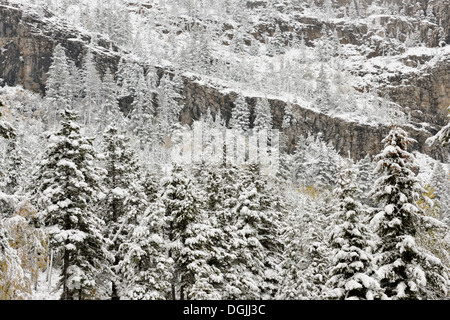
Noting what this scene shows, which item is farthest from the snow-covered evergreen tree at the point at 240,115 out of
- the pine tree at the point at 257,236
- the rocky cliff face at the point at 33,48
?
the pine tree at the point at 257,236

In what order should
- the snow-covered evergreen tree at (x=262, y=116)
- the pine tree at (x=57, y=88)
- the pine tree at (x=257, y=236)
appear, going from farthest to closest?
the snow-covered evergreen tree at (x=262, y=116) < the pine tree at (x=57, y=88) < the pine tree at (x=257, y=236)

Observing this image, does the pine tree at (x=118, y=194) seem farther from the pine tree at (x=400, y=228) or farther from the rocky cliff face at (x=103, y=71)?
the rocky cliff face at (x=103, y=71)

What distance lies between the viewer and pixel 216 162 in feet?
113

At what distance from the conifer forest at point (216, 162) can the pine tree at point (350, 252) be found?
9 cm

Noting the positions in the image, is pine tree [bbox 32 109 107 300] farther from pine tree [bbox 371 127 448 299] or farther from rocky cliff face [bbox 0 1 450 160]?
rocky cliff face [bbox 0 1 450 160]

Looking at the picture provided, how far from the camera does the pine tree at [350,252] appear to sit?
1455 cm

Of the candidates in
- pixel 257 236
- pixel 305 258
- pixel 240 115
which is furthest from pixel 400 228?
pixel 240 115

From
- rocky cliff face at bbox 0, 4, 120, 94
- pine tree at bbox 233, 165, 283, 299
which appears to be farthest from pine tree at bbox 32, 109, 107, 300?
rocky cliff face at bbox 0, 4, 120, 94

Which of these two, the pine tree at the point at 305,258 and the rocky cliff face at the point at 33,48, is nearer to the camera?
the pine tree at the point at 305,258

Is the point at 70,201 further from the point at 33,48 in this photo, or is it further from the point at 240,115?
the point at 33,48

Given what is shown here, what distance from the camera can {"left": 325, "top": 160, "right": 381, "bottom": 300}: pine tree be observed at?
1455cm

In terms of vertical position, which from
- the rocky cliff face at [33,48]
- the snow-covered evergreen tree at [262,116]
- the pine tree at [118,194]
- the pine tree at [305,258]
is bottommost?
the pine tree at [305,258]

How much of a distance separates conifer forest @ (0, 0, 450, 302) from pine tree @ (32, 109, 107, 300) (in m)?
0.11

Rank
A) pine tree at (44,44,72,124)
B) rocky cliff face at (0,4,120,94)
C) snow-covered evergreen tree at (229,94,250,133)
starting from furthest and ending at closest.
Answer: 1. rocky cliff face at (0,4,120,94)
2. snow-covered evergreen tree at (229,94,250,133)
3. pine tree at (44,44,72,124)
